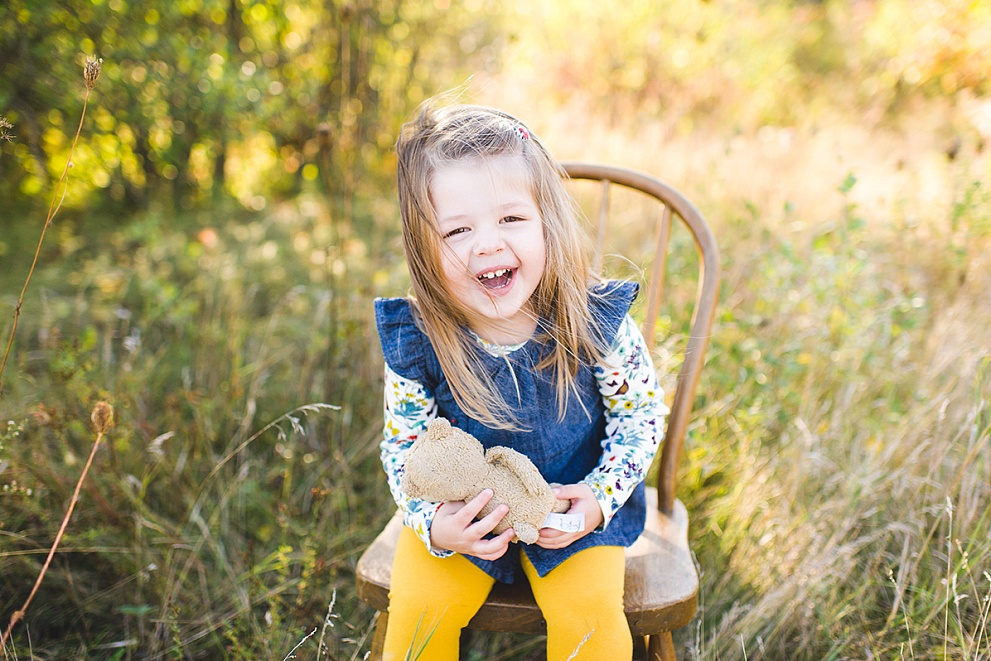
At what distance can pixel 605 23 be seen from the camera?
4469 mm

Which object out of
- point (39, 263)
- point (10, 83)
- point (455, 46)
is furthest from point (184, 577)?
point (455, 46)

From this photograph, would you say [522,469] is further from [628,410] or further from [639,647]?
[639,647]

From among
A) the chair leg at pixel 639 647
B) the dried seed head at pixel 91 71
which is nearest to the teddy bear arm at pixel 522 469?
the chair leg at pixel 639 647

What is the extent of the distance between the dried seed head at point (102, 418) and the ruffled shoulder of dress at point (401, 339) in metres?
0.47

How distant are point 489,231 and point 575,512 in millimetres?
521

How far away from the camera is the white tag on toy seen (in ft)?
3.83

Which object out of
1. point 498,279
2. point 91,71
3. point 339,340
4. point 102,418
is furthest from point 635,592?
point 339,340

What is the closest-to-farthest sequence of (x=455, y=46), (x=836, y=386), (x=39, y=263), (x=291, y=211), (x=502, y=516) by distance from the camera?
(x=502, y=516) < (x=836, y=386) < (x=39, y=263) < (x=291, y=211) < (x=455, y=46)

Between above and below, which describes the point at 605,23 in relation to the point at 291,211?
above

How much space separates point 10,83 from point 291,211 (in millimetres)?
1614

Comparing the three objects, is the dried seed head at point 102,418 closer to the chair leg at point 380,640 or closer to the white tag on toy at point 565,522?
the chair leg at point 380,640

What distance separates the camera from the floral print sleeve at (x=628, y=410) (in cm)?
129

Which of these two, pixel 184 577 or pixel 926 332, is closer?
pixel 184 577

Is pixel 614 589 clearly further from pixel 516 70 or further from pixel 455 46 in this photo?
pixel 516 70
